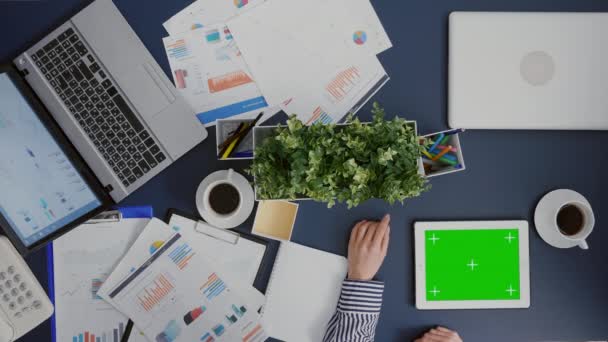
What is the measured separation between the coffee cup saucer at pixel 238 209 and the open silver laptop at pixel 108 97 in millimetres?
94

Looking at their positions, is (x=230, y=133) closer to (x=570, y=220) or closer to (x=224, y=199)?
(x=224, y=199)

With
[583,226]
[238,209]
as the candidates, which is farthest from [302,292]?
[583,226]

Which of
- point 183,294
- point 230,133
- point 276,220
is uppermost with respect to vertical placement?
point 230,133

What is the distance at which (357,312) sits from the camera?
41.5 inches

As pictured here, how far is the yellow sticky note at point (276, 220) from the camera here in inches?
42.5

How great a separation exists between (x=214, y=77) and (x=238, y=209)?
1.03ft

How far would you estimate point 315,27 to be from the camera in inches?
42.6

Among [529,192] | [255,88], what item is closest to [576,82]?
[529,192]

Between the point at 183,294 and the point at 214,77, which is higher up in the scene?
the point at 214,77

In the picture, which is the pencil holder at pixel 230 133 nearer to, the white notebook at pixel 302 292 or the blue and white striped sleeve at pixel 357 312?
the white notebook at pixel 302 292

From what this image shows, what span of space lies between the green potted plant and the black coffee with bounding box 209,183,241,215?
167 millimetres

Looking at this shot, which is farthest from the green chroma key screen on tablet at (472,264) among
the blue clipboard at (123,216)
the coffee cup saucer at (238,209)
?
the blue clipboard at (123,216)

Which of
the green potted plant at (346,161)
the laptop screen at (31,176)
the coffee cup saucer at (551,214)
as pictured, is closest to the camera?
the green potted plant at (346,161)

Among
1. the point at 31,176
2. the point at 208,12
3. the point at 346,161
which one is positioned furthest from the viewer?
the point at 208,12
